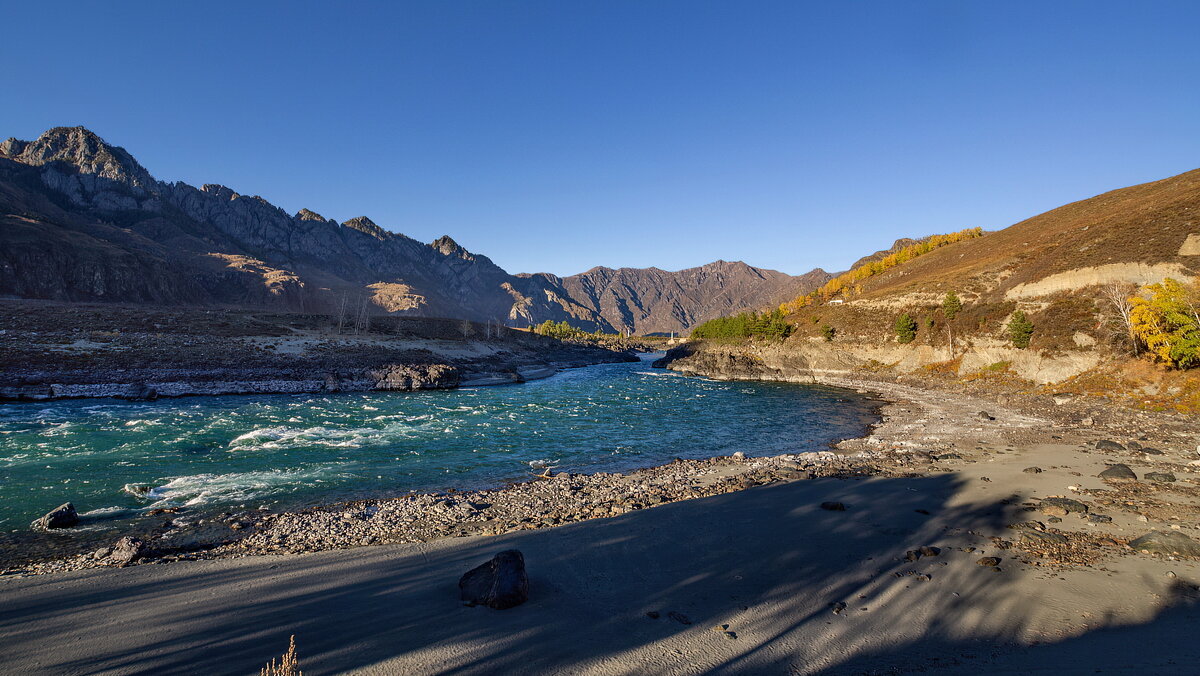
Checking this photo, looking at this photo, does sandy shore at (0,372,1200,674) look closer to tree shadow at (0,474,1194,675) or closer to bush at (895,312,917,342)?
tree shadow at (0,474,1194,675)

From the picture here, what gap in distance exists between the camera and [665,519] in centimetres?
1171

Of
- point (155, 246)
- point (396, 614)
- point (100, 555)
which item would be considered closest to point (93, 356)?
point (100, 555)

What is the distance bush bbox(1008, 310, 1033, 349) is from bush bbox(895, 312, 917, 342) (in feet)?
46.0

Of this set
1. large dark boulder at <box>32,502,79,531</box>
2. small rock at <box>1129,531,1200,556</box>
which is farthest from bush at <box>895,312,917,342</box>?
large dark boulder at <box>32,502,79,531</box>

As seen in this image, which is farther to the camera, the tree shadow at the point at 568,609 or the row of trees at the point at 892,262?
the row of trees at the point at 892,262

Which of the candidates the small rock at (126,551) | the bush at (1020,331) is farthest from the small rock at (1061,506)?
the bush at (1020,331)

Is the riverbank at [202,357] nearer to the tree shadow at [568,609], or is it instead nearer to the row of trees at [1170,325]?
the tree shadow at [568,609]

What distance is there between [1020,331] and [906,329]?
15695mm

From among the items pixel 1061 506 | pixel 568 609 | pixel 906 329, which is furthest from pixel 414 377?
pixel 906 329

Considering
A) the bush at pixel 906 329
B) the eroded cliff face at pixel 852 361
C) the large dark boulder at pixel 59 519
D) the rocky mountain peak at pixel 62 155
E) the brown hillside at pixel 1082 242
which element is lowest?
the eroded cliff face at pixel 852 361

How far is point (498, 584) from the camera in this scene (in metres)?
7.48

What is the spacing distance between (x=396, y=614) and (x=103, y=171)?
293 metres

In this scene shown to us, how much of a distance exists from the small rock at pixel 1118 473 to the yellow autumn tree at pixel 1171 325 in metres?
20.8

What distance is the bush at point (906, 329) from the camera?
57.6m
